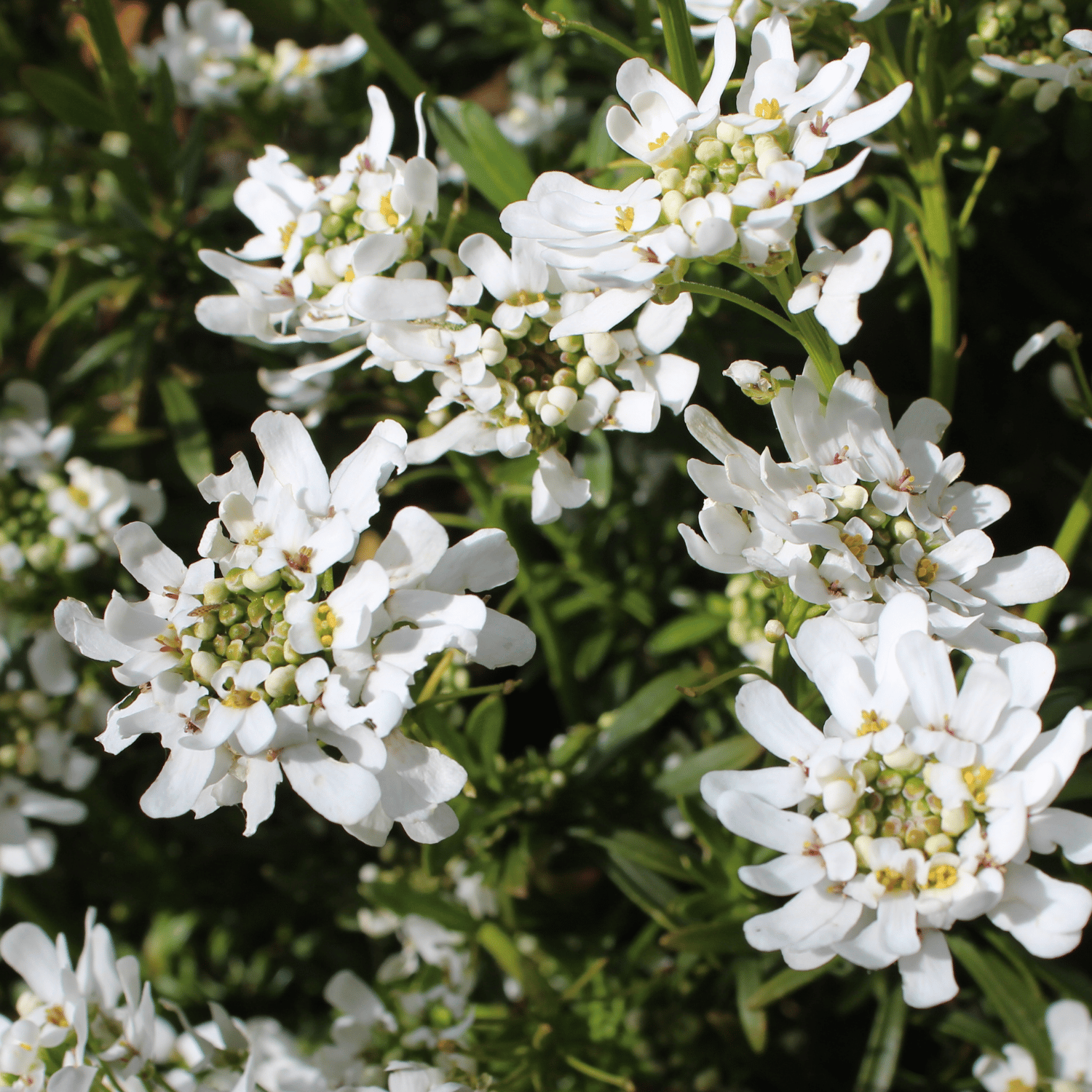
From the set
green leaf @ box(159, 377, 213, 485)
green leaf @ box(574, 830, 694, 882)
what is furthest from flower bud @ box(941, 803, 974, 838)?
green leaf @ box(159, 377, 213, 485)

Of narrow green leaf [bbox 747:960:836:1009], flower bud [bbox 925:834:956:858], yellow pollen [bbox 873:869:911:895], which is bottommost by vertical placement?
narrow green leaf [bbox 747:960:836:1009]

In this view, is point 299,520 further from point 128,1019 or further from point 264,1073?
point 264,1073

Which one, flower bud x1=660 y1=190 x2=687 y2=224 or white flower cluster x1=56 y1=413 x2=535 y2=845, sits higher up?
flower bud x1=660 y1=190 x2=687 y2=224

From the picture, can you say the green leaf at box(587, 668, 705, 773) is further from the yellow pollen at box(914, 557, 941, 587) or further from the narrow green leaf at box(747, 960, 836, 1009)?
the yellow pollen at box(914, 557, 941, 587)

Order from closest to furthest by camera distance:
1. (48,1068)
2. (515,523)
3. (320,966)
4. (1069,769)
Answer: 1. (1069,769)
2. (48,1068)
3. (515,523)
4. (320,966)

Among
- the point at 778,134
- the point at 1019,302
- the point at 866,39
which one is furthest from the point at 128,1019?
the point at 1019,302

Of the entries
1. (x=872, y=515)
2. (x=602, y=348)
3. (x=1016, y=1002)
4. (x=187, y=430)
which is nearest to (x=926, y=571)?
(x=872, y=515)
